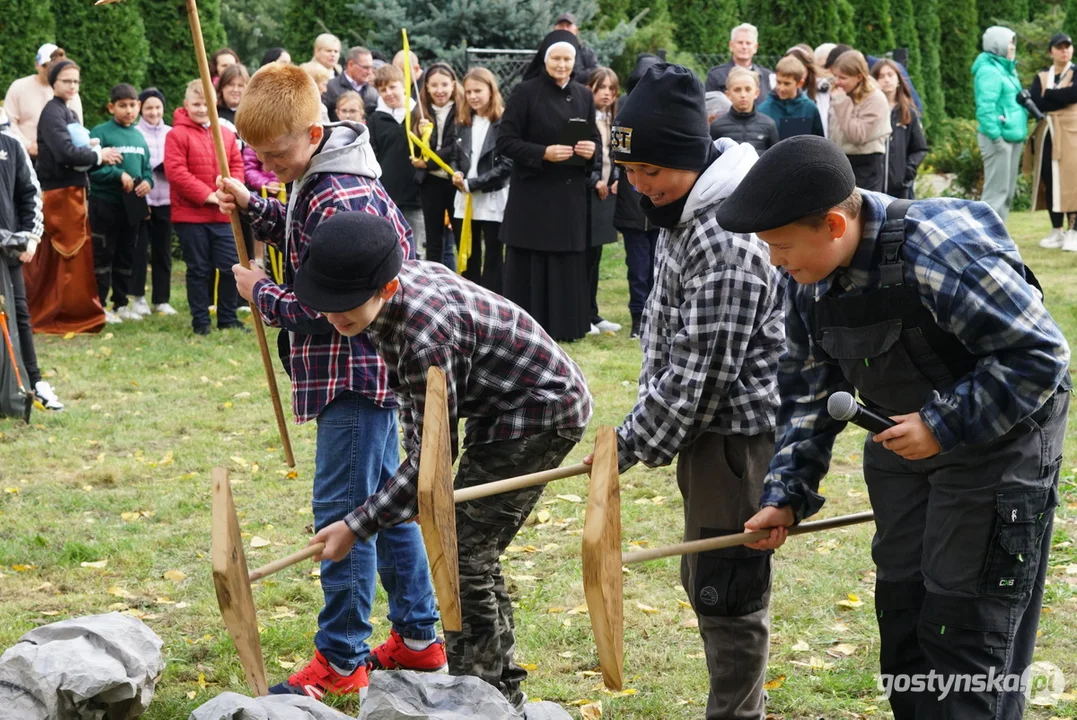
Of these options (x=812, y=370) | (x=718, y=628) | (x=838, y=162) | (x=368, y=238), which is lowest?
(x=718, y=628)

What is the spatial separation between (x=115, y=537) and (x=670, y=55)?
12127 mm


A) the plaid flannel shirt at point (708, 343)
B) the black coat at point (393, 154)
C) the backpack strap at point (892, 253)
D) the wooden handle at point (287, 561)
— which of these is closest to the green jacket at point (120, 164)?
the black coat at point (393, 154)

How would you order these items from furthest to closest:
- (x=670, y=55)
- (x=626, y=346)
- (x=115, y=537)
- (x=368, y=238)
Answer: (x=670, y=55) → (x=626, y=346) → (x=115, y=537) → (x=368, y=238)

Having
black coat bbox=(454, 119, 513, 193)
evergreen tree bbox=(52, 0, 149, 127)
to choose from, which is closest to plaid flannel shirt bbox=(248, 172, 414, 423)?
black coat bbox=(454, 119, 513, 193)

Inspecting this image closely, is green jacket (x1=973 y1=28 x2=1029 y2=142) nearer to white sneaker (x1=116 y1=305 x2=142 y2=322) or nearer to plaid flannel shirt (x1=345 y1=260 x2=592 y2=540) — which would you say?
white sneaker (x1=116 y1=305 x2=142 y2=322)

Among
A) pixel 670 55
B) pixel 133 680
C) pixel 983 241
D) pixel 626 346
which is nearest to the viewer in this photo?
pixel 983 241

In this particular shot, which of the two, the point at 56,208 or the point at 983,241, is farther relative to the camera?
the point at 56,208

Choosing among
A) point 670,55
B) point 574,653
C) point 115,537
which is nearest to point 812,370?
point 574,653

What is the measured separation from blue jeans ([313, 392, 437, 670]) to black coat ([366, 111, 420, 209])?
23.1 feet

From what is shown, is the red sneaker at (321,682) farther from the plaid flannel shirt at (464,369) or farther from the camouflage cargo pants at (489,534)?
the plaid flannel shirt at (464,369)

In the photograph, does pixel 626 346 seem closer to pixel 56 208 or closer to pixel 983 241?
pixel 56 208

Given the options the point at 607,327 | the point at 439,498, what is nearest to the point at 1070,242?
the point at 607,327

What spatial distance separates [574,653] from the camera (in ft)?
15.2

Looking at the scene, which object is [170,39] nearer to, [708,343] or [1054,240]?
[1054,240]
